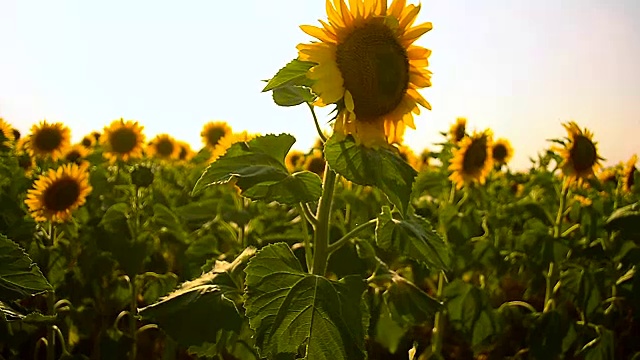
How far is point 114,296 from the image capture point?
10.3 feet

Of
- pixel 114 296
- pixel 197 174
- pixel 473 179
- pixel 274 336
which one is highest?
pixel 197 174

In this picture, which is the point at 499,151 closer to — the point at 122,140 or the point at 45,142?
the point at 122,140

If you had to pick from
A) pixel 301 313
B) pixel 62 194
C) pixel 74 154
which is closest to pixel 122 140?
pixel 74 154

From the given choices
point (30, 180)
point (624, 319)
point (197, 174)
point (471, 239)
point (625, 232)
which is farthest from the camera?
point (197, 174)

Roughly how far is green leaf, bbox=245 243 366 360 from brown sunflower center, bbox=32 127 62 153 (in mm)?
4204

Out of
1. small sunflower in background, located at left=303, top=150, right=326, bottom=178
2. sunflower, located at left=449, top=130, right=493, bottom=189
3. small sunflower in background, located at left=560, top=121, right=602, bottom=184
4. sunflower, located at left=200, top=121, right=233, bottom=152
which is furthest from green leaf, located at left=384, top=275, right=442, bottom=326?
sunflower, located at left=200, top=121, right=233, bottom=152

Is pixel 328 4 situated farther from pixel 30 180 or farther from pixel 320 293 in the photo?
pixel 30 180

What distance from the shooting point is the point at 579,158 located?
142 inches

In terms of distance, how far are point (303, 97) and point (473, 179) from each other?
277 cm

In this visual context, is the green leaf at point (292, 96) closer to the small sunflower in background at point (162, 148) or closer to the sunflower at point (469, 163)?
the sunflower at point (469, 163)

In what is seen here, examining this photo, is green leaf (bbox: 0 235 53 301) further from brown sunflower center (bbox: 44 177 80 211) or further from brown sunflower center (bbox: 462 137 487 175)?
brown sunflower center (bbox: 462 137 487 175)

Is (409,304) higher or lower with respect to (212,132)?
lower

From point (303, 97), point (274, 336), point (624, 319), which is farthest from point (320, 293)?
point (624, 319)

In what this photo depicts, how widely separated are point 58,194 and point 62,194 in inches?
0.9
